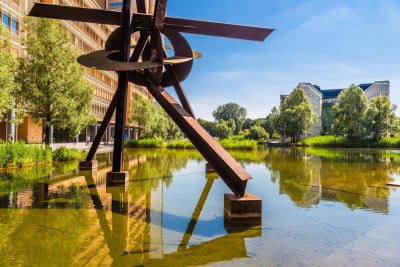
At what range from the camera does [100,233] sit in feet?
22.3

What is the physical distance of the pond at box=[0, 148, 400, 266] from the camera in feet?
18.4

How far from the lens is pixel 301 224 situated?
779cm

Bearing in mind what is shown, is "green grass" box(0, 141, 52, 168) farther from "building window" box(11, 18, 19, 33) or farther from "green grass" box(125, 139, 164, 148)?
"green grass" box(125, 139, 164, 148)

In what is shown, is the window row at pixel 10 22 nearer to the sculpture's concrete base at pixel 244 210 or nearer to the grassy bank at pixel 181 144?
the grassy bank at pixel 181 144

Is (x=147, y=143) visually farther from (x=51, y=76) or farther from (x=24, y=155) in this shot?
(x=24, y=155)

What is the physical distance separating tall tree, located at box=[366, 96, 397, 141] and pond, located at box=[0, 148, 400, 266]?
53927 millimetres

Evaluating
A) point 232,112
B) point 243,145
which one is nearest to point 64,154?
point 243,145

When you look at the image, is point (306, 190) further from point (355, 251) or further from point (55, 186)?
point (55, 186)

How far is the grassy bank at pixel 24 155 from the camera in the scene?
17297 millimetres

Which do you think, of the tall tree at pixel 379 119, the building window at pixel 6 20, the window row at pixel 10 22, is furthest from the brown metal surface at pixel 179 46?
the tall tree at pixel 379 119

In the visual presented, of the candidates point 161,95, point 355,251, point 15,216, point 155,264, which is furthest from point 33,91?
point 355,251

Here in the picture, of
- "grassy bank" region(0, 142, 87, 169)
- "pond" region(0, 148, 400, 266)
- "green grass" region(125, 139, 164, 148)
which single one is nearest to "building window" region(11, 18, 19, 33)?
"grassy bank" region(0, 142, 87, 169)

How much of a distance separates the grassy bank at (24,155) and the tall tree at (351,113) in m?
53.2

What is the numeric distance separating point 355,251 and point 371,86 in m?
99.6
